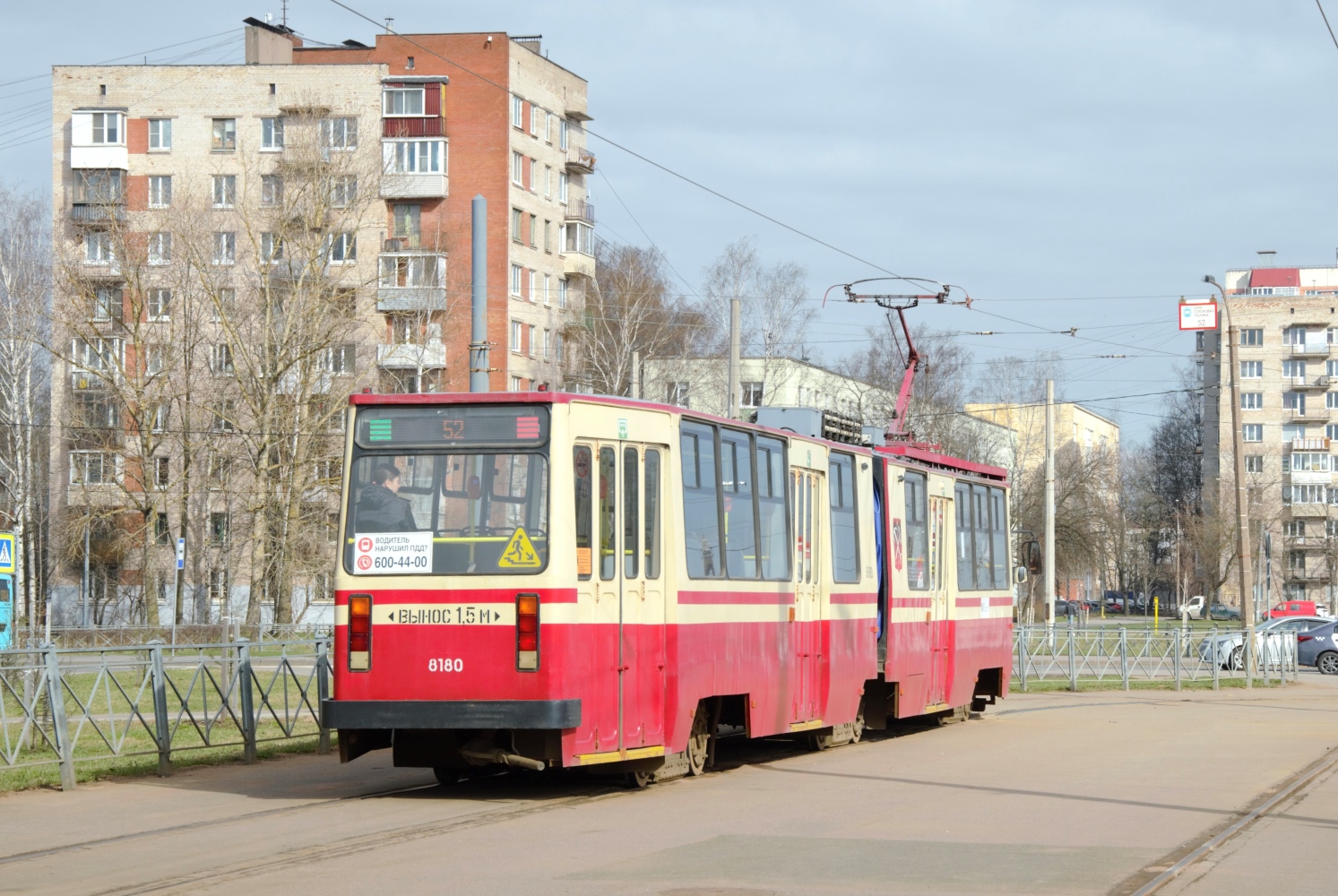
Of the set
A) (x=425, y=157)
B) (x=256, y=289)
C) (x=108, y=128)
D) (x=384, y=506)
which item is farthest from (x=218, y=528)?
(x=384, y=506)

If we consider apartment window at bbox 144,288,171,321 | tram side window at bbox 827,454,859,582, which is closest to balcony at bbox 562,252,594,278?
apartment window at bbox 144,288,171,321

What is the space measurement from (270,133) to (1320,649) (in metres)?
43.7

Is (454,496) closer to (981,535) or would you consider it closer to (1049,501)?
(981,535)

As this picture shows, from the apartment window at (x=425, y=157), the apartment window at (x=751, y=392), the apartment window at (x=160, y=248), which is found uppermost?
the apartment window at (x=425, y=157)

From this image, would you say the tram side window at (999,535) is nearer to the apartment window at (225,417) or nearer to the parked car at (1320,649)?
the parked car at (1320,649)

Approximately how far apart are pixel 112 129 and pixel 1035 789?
60.8 m

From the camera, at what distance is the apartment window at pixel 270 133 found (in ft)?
220

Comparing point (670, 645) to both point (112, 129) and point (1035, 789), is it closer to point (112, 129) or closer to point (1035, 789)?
point (1035, 789)

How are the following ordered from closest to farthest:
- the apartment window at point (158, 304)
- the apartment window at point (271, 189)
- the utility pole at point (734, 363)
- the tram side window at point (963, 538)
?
the tram side window at point (963, 538) < the utility pole at point (734, 363) < the apartment window at point (271, 189) < the apartment window at point (158, 304)

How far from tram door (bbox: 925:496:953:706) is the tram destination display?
9.03 m

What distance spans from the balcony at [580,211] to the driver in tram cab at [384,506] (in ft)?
200

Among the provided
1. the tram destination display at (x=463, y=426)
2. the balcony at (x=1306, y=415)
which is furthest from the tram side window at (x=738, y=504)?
the balcony at (x=1306, y=415)

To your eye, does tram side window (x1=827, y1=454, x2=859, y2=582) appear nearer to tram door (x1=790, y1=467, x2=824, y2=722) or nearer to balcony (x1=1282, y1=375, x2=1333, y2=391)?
tram door (x1=790, y1=467, x2=824, y2=722)

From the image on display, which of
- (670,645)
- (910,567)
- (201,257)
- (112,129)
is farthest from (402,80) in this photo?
(670,645)
